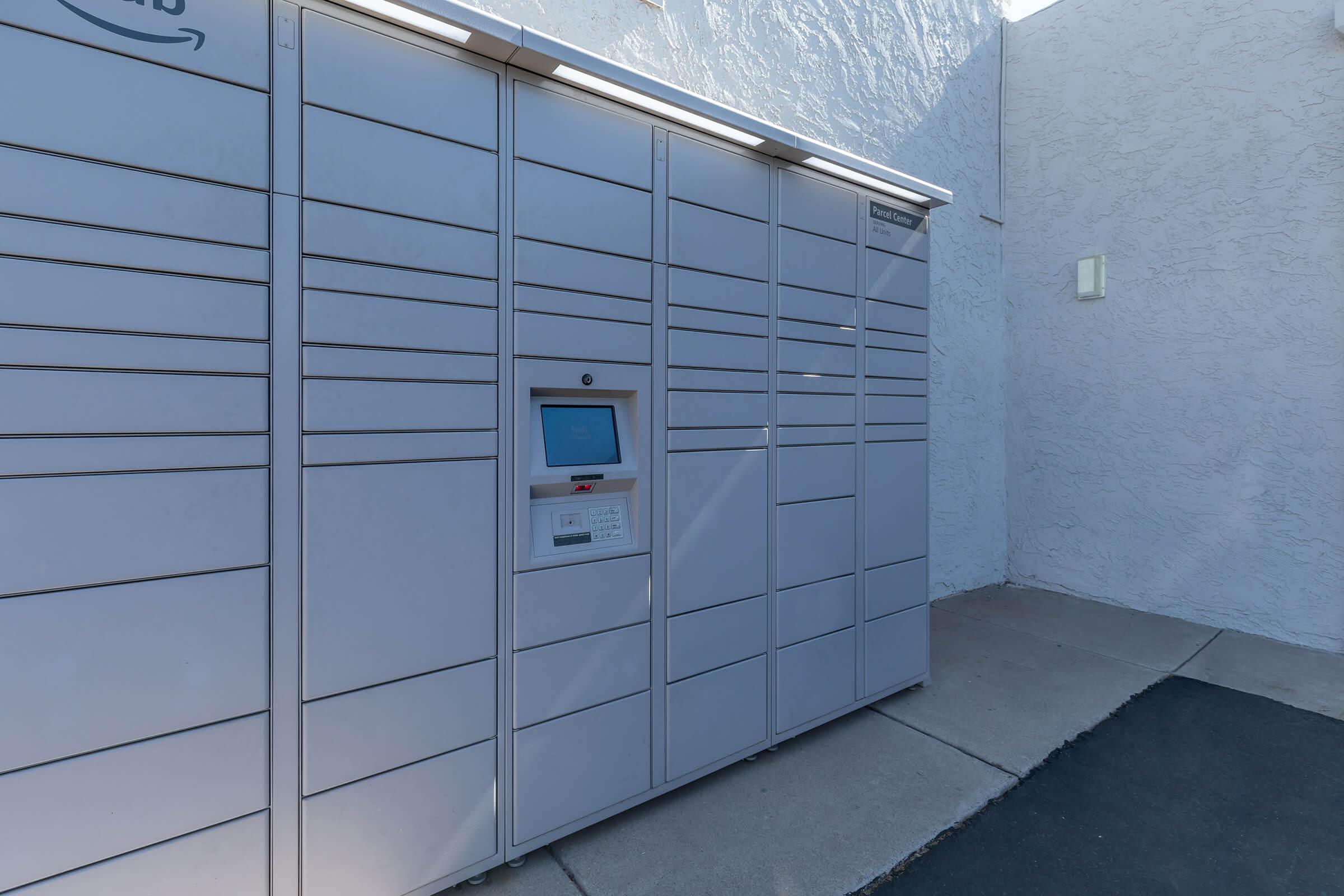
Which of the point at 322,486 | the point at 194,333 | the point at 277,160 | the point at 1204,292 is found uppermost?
the point at 1204,292

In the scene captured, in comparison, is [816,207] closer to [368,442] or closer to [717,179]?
[717,179]

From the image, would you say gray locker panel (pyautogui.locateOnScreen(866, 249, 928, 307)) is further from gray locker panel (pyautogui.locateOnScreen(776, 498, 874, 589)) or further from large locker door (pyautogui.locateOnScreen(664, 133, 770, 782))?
gray locker panel (pyautogui.locateOnScreen(776, 498, 874, 589))

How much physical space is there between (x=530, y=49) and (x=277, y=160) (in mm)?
798

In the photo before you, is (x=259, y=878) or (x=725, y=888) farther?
(x=725, y=888)

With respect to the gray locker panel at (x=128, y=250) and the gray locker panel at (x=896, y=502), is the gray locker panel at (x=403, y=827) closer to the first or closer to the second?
the gray locker panel at (x=128, y=250)

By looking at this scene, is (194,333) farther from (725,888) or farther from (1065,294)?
(1065,294)

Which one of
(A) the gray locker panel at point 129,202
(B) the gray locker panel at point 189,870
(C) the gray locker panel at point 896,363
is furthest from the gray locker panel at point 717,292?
(B) the gray locker panel at point 189,870

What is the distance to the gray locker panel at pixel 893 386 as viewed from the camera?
316 cm

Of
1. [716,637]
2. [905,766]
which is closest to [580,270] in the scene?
[716,637]

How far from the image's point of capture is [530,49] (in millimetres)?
1922

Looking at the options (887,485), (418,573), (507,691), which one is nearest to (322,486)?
(418,573)

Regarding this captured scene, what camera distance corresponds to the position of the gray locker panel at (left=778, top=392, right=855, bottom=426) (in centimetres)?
281

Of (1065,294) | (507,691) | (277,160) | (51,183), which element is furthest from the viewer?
(1065,294)

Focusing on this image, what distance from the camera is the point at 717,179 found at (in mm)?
2549
